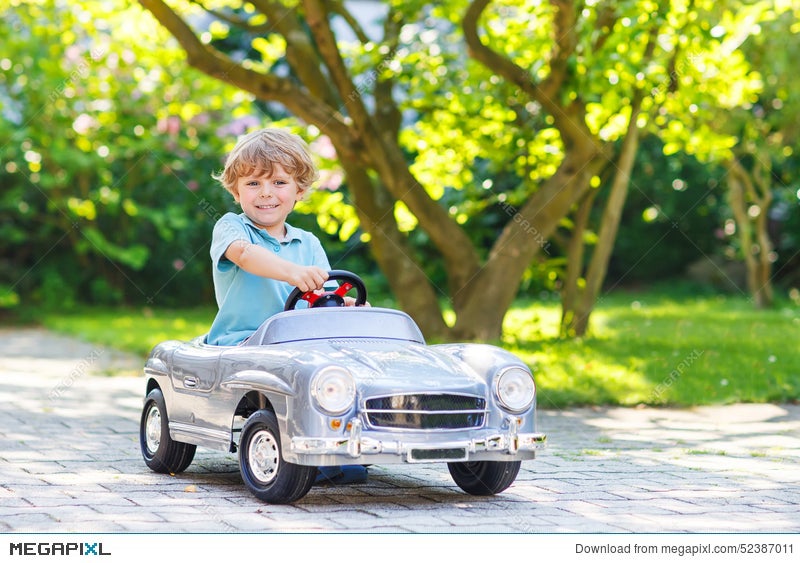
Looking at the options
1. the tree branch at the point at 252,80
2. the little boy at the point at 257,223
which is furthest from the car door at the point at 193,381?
the tree branch at the point at 252,80

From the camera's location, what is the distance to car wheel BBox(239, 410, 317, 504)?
16.4ft

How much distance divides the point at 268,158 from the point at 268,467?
154 centimetres

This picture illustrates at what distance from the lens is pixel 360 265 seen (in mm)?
22750

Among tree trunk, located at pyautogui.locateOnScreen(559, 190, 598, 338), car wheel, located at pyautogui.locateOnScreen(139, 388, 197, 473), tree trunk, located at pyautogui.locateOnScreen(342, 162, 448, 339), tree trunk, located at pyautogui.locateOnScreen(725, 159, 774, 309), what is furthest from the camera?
tree trunk, located at pyautogui.locateOnScreen(725, 159, 774, 309)

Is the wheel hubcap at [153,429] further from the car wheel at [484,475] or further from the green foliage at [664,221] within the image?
the green foliage at [664,221]

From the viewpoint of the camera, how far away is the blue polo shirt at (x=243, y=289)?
5.74 m

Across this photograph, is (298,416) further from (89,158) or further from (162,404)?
(89,158)

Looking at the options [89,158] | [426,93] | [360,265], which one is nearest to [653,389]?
[426,93]

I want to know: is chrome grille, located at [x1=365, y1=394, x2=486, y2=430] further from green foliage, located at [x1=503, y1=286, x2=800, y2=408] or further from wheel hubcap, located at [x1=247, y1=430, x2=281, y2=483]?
green foliage, located at [x1=503, y1=286, x2=800, y2=408]

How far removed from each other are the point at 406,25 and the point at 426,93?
841mm

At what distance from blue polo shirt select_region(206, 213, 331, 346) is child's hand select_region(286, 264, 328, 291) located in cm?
41

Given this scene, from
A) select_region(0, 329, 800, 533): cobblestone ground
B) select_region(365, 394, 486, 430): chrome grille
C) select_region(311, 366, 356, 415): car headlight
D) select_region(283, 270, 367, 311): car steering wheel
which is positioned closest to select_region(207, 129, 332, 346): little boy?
select_region(283, 270, 367, 311): car steering wheel
